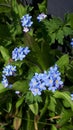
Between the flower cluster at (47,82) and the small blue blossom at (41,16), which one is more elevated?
the small blue blossom at (41,16)

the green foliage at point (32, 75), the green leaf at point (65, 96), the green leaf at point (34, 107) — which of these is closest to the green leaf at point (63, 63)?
the green foliage at point (32, 75)

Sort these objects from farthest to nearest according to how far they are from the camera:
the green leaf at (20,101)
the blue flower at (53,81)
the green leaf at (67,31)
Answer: the green leaf at (67,31) < the green leaf at (20,101) < the blue flower at (53,81)

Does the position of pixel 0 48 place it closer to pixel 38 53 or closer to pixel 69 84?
pixel 38 53

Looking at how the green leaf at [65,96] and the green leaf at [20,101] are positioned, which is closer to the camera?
the green leaf at [65,96]

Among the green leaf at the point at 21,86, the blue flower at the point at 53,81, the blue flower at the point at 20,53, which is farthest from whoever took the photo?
the green leaf at the point at 21,86

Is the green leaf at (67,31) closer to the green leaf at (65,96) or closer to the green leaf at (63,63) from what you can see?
the green leaf at (63,63)

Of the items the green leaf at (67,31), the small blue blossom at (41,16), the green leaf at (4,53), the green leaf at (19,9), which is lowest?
the green leaf at (4,53)

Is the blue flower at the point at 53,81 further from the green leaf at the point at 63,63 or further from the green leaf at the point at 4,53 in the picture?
the green leaf at the point at 4,53

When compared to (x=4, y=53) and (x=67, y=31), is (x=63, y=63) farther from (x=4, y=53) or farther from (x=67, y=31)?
(x=4, y=53)

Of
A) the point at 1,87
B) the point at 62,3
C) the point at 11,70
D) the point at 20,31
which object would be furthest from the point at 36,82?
the point at 62,3
